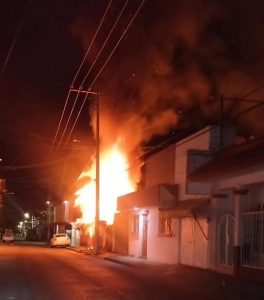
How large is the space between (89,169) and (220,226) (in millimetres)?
29381

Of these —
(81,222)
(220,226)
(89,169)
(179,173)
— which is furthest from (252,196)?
(81,222)

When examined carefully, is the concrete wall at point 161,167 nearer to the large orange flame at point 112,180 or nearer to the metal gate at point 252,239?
the large orange flame at point 112,180

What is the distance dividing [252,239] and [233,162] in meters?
2.59

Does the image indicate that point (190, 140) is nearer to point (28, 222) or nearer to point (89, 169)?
point (89, 169)

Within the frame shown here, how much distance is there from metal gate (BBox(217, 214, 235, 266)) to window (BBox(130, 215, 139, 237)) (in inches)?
450

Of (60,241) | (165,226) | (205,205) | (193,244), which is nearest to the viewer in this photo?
(205,205)

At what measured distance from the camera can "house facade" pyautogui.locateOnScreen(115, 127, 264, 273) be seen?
18.4m

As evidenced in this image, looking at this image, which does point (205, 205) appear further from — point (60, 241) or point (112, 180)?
point (60, 241)

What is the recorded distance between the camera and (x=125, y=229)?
34.3 meters

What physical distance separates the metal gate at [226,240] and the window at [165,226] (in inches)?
183

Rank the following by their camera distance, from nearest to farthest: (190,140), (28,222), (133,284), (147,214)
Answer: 1. (133,284)
2. (190,140)
3. (147,214)
4. (28,222)

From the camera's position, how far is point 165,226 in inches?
→ 1037

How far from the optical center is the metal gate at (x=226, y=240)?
19.8 m

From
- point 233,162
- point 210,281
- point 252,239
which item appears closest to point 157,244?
point 252,239
